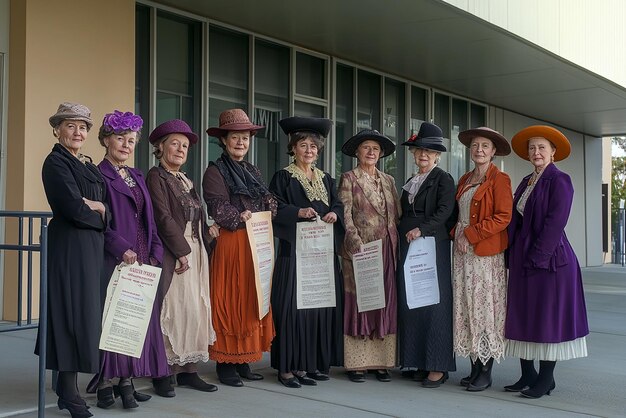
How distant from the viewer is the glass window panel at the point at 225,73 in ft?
35.1

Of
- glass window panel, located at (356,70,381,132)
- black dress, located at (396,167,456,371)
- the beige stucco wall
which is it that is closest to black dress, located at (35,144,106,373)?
black dress, located at (396,167,456,371)

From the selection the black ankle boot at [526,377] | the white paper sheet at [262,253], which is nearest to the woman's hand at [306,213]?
the white paper sheet at [262,253]

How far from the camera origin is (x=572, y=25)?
12.8 metres

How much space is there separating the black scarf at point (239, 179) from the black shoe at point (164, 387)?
132 cm

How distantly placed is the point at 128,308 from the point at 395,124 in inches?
404

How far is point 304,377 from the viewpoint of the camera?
5.85m

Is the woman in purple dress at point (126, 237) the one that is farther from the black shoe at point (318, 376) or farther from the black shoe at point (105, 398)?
the black shoe at point (318, 376)

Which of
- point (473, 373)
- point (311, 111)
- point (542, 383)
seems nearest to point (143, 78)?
point (311, 111)

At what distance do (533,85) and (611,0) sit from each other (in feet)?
6.48

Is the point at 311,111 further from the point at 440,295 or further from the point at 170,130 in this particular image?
the point at 170,130

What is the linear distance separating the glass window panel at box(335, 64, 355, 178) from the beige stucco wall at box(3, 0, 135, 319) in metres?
5.03

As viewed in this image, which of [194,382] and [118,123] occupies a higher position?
[118,123]

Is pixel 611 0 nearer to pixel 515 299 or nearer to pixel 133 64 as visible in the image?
pixel 133 64

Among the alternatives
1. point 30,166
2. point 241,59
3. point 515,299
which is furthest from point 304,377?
point 241,59
